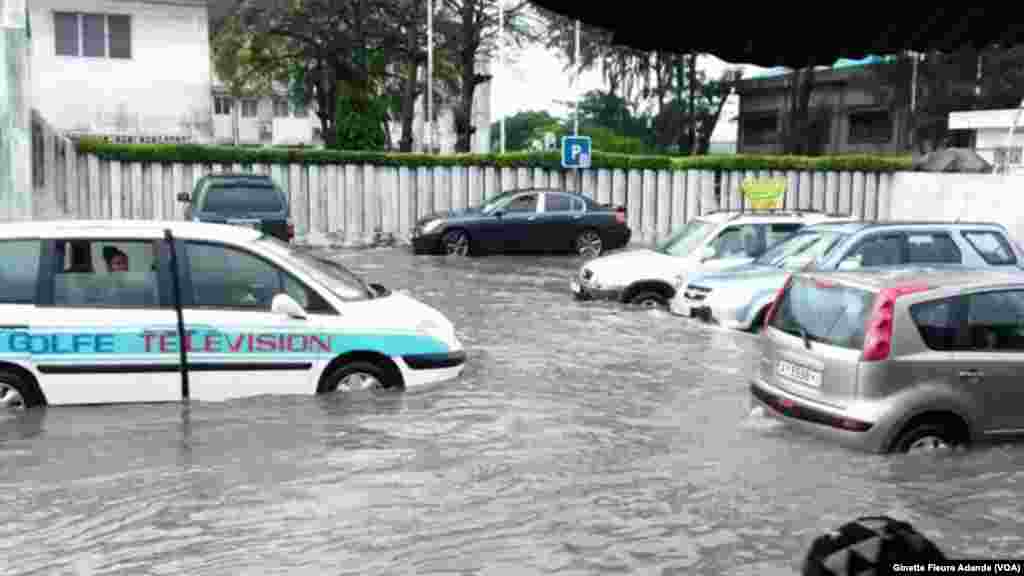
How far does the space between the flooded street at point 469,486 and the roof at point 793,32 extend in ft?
11.8

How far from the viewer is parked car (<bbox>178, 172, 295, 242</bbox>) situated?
62.5 ft

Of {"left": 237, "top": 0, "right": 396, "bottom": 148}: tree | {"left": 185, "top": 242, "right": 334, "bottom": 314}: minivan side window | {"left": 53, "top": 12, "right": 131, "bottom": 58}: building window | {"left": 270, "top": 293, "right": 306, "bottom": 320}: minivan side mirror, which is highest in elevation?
{"left": 237, "top": 0, "right": 396, "bottom": 148}: tree

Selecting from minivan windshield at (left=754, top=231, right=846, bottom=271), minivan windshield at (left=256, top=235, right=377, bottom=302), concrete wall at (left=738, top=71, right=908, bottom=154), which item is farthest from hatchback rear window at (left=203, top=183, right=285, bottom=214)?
concrete wall at (left=738, top=71, right=908, bottom=154)

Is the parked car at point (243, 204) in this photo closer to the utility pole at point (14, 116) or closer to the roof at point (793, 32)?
the utility pole at point (14, 116)

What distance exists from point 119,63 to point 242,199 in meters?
11.7

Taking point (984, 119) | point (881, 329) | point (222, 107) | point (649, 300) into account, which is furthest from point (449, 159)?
point (222, 107)

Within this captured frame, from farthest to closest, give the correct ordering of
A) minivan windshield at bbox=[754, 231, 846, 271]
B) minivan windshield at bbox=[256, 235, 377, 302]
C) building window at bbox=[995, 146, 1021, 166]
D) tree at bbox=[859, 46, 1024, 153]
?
tree at bbox=[859, 46, 1024, 153] < building window at bbox=[995, 146, 1021, 166] < minivan windshield at bbox=[754, 231, 846, 271] < minivan windshield at bbox=[256, 235, 377, 302]

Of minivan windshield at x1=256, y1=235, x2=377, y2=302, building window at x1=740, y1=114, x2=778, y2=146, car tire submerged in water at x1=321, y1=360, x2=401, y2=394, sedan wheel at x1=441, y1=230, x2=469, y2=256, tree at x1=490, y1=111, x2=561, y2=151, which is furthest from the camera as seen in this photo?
tree at x1=490, y1=111, x2=561, y2=151

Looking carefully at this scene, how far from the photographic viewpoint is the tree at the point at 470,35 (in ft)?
115

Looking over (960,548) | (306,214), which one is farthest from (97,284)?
(306,214)

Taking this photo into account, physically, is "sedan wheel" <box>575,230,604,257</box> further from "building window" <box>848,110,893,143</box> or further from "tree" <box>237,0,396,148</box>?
"building window" <box>848,110,893,143</box>

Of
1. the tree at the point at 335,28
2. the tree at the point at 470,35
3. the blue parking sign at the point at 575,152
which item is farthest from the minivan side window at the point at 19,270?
the tree at the point at 335,28

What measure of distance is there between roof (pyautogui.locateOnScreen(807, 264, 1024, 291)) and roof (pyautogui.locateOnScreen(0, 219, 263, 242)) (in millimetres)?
4790

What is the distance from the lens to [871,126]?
57.8 meters
